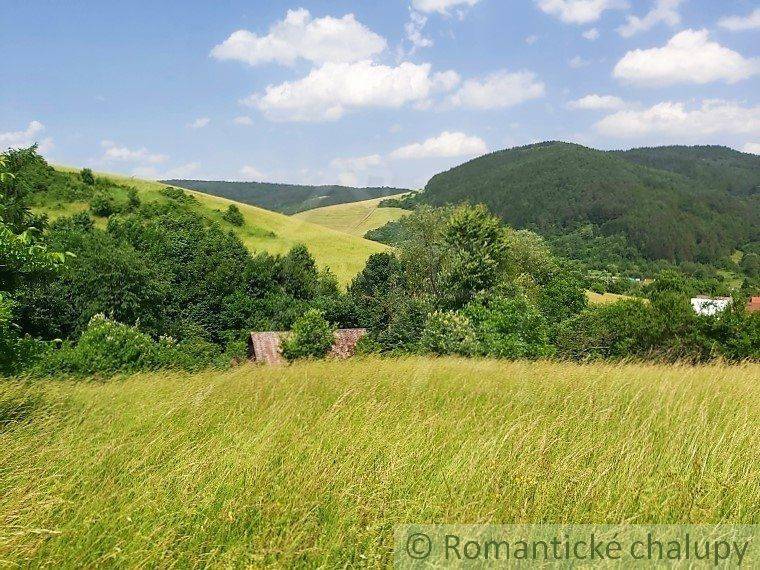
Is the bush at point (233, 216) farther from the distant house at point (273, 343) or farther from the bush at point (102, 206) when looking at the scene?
the distant house at point (273, 343)

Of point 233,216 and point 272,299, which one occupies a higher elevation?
point 233,216

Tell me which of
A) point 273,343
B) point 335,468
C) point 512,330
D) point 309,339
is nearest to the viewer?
point 335,468

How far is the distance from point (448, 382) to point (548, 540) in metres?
3.75

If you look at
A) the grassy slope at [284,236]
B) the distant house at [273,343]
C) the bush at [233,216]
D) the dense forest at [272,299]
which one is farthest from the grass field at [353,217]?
the distant house at [273,343]

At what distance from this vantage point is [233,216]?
81.6 metres

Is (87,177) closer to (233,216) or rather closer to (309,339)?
(233,216)

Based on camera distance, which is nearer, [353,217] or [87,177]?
[87,177]

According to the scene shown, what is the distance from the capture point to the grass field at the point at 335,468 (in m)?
2.79

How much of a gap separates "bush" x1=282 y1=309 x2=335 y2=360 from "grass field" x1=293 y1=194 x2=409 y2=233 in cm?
10236

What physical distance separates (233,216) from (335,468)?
8209cm

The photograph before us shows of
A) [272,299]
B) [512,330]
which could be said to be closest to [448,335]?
[512,330]

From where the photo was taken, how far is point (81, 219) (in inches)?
2490

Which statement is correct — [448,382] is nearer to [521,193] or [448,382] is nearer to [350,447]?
[350,447]

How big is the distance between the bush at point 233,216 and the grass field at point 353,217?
54748 millimetres
